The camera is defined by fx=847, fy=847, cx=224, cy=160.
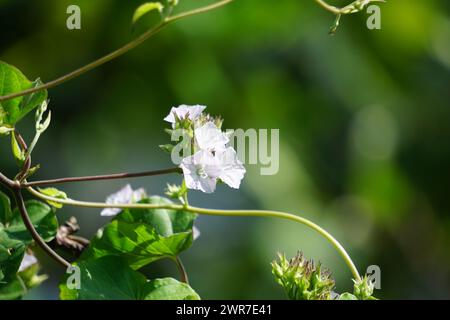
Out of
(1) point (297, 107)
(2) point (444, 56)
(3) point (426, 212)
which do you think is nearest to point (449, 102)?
(2) point (444, 56)

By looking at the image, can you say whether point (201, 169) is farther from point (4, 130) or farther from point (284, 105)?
point (284, 105)

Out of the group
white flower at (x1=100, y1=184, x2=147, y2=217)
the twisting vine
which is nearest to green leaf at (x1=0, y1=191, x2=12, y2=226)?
the twisting vine

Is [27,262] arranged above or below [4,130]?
below

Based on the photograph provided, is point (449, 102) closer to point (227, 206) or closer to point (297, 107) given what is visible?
point (297, 107)

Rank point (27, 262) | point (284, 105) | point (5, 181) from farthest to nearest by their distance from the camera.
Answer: point (284, 105)
point (27, 262)
point (5, 181)

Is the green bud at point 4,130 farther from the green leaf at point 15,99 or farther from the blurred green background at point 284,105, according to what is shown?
the blurred green background at point 284,105

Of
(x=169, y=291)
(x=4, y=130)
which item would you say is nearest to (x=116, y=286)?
(x=169, y=291)

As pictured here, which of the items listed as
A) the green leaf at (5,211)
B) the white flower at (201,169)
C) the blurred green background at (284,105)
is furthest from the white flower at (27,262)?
the blurred green background at (284,105)
